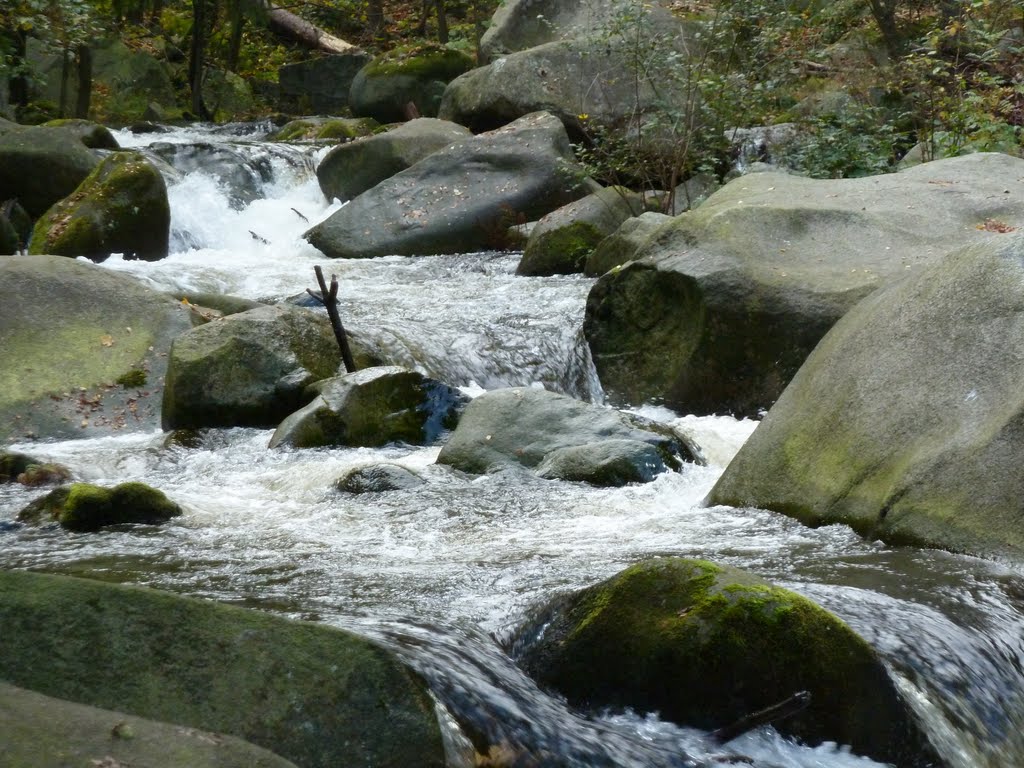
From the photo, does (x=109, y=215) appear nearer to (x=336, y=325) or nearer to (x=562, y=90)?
(x=336, y=325)

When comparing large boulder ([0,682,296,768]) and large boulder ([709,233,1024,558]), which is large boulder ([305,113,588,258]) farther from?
large boulder ([0,682,296,768])

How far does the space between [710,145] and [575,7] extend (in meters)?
6.98

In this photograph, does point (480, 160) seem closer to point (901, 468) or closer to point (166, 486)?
point (166, 486)

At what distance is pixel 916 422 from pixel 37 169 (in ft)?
39.2

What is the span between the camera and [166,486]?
705cm

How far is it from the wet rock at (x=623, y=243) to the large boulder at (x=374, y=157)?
5.53 metres

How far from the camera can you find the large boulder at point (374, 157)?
55.7 feet

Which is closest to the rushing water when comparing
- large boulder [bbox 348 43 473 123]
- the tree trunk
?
the tree trunk

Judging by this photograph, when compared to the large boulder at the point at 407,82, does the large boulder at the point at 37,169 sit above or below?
below

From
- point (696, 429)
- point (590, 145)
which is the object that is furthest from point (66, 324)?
point (590, 145)

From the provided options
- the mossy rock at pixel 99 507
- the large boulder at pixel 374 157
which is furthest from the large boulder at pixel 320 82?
the mossy rock at pixel 99 507

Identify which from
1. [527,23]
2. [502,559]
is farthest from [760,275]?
[527,23]

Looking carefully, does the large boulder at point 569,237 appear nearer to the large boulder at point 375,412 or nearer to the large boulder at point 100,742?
the large boulder at point 375,412

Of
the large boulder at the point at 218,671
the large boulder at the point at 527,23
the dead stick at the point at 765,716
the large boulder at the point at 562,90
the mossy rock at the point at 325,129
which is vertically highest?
the large boulder at the point at 527,23
